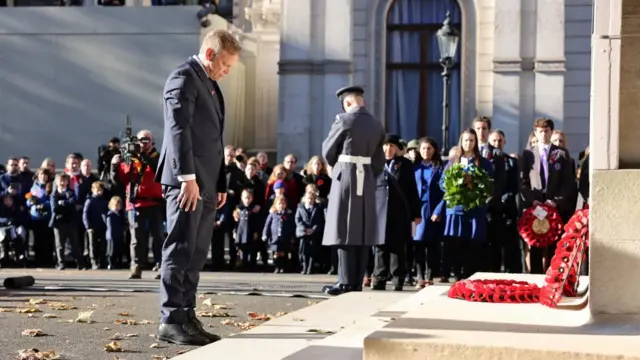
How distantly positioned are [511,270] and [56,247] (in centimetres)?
688

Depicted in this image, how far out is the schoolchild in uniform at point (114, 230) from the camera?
1931cm

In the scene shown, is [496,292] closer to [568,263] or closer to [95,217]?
[568,263]


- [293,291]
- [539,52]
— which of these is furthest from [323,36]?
[293,291]

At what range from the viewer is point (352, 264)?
13.1 metres

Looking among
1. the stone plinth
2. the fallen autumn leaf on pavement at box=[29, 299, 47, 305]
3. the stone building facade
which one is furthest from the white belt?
the stone building facade

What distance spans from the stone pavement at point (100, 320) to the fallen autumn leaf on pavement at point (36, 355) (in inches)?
3.0

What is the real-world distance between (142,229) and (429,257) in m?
3.63

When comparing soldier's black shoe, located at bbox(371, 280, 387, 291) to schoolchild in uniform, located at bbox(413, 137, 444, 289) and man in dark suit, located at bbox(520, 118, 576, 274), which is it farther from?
man in dark suit, located at bbox(520, 118, 576, 274)

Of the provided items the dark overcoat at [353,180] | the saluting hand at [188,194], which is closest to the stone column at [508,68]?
the dark overcoat at [353,180]

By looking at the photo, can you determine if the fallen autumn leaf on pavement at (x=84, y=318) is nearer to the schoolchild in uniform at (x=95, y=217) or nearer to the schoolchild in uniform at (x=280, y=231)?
the schoolchild in uniform at (x=280, y=231)

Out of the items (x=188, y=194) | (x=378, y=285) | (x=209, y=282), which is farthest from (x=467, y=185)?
(x=188, y=194)

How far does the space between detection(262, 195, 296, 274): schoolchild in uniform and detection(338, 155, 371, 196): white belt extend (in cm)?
588

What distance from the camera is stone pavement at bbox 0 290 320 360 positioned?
840 centimetres

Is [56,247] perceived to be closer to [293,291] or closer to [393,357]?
[293,291]
